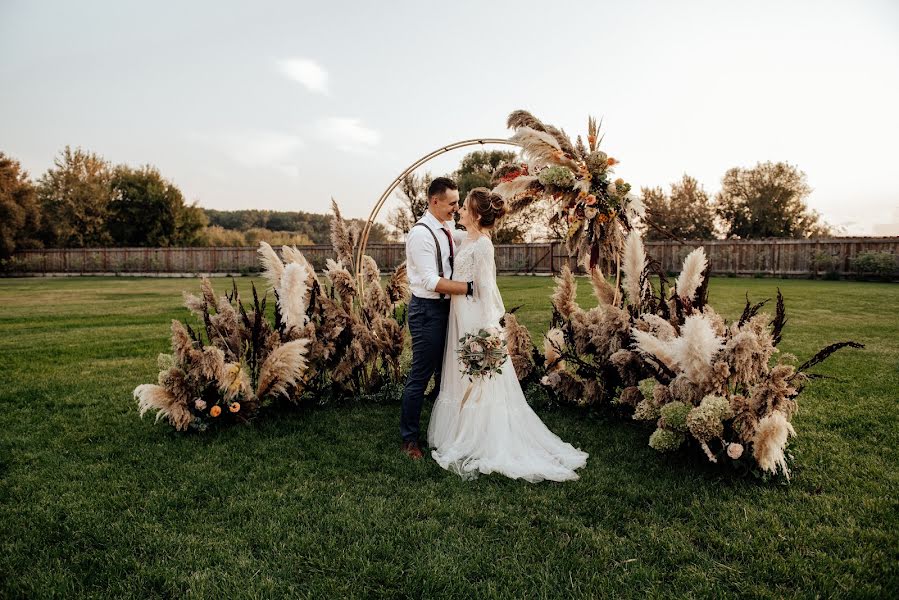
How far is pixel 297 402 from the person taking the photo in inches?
217

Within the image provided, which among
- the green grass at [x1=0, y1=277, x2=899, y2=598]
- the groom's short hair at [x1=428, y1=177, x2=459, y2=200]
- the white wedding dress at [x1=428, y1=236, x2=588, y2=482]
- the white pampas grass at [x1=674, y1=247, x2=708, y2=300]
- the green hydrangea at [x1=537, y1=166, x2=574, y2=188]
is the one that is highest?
the green hydrangea at [x1=537, y1=166, x2=574, y2=188]

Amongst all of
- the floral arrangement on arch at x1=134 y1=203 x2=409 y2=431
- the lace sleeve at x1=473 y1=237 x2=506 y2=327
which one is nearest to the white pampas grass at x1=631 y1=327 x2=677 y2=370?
the lace sleeve at x1=473 y1=237 x2=506 y2=327

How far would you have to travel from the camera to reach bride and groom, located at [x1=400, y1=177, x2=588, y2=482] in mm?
4195

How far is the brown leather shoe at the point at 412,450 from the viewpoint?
4.31 meters

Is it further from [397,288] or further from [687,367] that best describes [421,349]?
[687,367]

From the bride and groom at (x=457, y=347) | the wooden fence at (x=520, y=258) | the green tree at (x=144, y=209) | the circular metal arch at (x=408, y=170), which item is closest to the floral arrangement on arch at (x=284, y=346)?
the circular metal arch at (x=408, y=170)

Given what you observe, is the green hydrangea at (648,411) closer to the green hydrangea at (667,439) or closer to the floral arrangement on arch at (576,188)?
the green hydrangea at (667,439)

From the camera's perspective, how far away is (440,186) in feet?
14.5

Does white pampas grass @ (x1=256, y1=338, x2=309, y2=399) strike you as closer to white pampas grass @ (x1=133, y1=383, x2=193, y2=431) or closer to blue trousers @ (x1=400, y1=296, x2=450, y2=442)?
white pampas grass @ (x1=133, y1=383, x2=193, y2=431)

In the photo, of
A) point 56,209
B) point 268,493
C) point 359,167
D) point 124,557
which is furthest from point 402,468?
point 56,209

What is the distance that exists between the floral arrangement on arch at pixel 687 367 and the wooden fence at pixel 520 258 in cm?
1757

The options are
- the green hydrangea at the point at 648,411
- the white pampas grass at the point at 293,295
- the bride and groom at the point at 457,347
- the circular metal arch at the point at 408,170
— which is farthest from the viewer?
the circular metal arch at the point at 408,170

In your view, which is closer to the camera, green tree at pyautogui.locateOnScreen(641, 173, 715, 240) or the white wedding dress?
the white wedding dress

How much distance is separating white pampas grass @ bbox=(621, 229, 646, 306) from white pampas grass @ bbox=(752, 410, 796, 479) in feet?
5.38
